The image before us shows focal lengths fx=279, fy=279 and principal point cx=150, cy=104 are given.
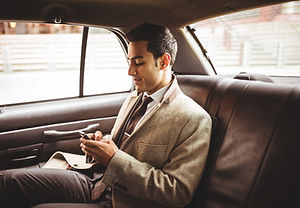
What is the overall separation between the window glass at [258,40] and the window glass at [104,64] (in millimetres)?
937

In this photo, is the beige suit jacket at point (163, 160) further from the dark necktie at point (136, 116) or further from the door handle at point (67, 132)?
the door handle at point (67, 132)

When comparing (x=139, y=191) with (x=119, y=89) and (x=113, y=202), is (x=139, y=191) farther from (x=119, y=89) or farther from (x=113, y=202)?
(x=119, y=89)

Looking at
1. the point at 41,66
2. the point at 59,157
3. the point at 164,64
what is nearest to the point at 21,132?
the point at 59,157

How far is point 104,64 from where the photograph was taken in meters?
3.99

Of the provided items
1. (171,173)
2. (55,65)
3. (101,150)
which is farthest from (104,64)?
(171,173)

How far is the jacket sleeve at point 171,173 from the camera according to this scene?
134cm

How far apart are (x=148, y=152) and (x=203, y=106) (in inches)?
20.4

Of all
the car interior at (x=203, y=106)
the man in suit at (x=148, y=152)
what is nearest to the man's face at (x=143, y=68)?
the man in suit at (x=148, y=152)

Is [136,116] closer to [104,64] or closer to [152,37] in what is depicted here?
[152,37]

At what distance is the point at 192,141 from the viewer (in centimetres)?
140

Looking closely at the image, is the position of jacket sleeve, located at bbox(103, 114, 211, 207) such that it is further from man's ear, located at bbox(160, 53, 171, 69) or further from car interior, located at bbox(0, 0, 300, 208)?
man's ear, located at bbox(160, 53, 171, 69)

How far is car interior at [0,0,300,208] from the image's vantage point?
1217mm

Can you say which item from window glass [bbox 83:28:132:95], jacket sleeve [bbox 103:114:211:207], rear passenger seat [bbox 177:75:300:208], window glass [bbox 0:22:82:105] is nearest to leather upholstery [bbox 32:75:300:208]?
rear passenger seat [bbox 177:75:300:208]

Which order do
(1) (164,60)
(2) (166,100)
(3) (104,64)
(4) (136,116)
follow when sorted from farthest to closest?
(3) (104,64), (4) (136,116), (1) (164,60), (2) (166,100)
